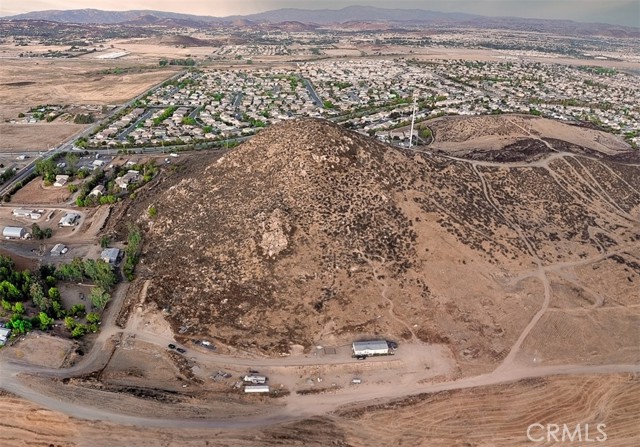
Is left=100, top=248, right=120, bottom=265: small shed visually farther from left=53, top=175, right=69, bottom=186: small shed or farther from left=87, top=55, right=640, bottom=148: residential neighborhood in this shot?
left=87, top=55, right=640, bottom=148: residential neighborhood

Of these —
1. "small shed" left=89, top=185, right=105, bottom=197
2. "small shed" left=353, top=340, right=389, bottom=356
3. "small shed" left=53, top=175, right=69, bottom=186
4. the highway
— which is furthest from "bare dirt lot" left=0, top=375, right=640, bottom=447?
the highway

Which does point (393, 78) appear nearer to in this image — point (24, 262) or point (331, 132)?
point (331, 132)

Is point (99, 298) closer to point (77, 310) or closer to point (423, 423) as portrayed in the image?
point (77, 310)

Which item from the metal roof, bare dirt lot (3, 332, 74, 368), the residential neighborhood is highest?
the residential neighborhood

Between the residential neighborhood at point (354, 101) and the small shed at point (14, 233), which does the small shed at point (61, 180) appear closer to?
the small shed at point (14, 233)

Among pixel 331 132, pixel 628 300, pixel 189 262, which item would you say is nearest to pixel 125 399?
pixel 189 262

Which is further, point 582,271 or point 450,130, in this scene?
point 450,130
